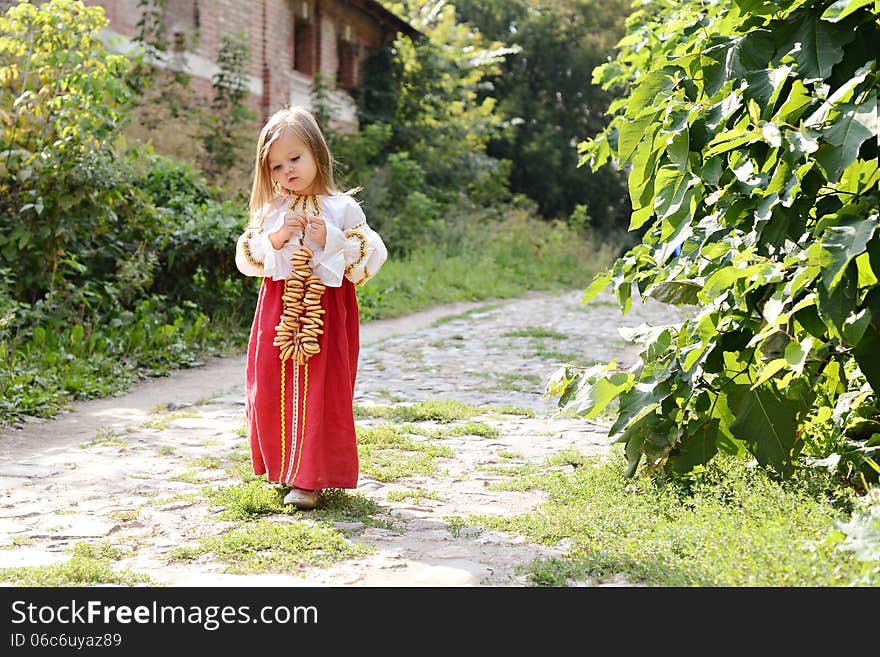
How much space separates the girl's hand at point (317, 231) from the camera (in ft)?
13.2

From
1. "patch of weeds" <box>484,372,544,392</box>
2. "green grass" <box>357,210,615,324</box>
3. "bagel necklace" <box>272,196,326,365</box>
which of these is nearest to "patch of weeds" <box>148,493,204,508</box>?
"bagel necklace" <box>272,196,326,365</box>

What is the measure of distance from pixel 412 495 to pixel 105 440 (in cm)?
205

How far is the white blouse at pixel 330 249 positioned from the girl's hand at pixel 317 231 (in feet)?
0.06

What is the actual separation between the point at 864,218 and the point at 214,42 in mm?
13682

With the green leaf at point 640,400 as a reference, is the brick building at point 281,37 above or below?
above

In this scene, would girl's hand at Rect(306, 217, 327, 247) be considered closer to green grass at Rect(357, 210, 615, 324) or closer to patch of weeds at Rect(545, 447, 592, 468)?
patch of weeds at Rect(545, 447, 592, 468)

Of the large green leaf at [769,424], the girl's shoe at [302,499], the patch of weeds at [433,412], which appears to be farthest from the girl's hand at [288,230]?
the patch of weeds at [433,412]

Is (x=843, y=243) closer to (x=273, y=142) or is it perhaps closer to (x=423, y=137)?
(x=273, y=142)

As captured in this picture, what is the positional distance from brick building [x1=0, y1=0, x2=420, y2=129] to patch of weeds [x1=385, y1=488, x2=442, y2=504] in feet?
28.2

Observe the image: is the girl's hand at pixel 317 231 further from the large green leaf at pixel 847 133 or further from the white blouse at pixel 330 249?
the large green leaf at pixel 847 133

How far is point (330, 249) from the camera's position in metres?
4.00

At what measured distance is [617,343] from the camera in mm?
9508

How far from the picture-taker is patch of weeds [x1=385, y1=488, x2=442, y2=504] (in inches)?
169

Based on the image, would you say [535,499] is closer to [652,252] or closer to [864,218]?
[652,252]
